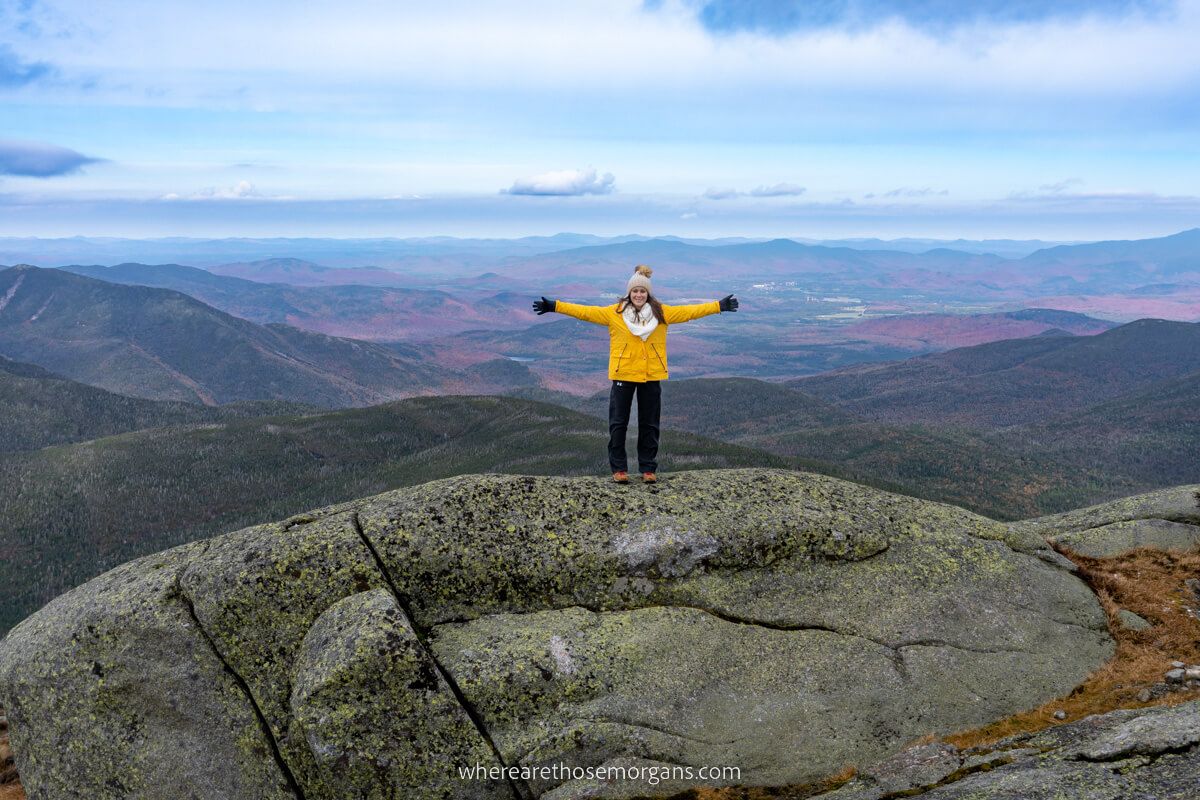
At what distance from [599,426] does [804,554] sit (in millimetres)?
171400

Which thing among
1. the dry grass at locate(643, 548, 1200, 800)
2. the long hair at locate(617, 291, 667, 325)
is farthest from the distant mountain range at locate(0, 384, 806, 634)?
the long hair at locate(617, 291, 667, 325)

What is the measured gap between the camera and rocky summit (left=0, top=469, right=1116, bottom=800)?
44.0 ft

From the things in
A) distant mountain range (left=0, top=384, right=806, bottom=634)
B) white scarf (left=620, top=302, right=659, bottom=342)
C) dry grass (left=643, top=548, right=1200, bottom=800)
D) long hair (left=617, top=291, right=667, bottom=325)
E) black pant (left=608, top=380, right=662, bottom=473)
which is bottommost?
distant mountain range (left=0, top=384, right=806, bottom=634)

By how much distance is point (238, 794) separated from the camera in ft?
47.1

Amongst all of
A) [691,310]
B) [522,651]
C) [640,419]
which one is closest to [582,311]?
[691,310]

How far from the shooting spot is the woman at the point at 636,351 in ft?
62.7

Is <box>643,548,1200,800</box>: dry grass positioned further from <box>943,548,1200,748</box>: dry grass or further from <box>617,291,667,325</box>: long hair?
<box>617,291,667,325</box>: long hair

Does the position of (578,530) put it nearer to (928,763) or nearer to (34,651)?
(928,763)

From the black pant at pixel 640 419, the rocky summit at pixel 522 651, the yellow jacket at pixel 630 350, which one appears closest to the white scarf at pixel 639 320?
the yellow jacket at pixel 630 350

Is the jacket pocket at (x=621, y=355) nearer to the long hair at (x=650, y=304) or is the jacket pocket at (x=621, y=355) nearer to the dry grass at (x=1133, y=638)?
the long hair at (x=650, y=304)

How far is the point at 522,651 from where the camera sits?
14578 mm

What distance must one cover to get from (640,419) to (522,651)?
7.56 metres

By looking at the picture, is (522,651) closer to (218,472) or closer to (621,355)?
(621,355)

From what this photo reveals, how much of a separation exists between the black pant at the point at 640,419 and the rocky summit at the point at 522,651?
1.72 metres
